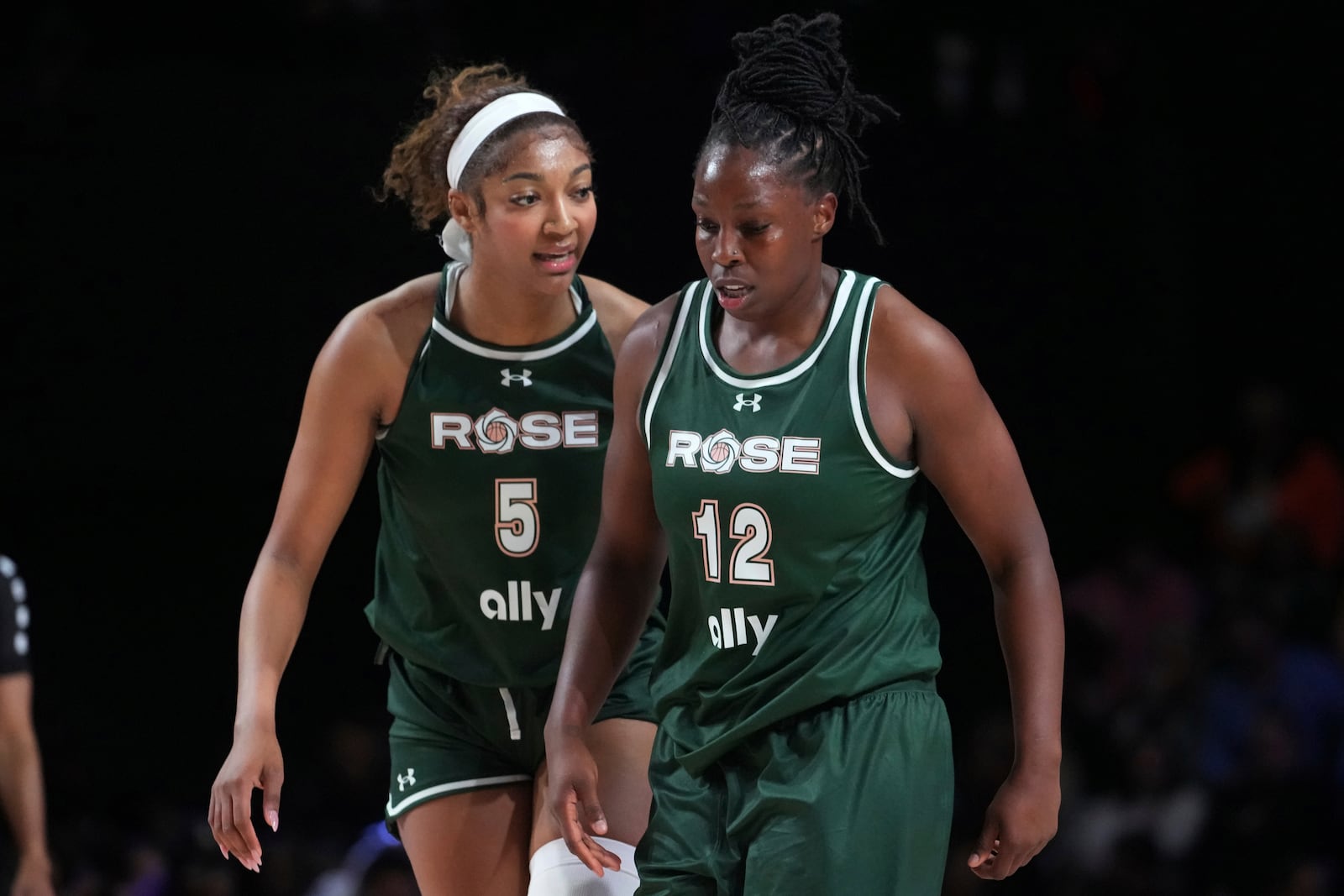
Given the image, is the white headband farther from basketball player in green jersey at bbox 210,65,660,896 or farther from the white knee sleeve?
the white knee sleeve

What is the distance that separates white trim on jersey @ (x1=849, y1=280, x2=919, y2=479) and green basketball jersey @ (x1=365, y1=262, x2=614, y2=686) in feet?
2.47

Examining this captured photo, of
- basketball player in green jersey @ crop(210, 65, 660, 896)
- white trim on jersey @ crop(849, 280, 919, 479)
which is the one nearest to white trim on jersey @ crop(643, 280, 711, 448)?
white trim on jersey @ crop(849, 280, 919, 479)

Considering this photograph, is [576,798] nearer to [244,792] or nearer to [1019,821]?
[244,792]

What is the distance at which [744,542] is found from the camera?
2635 mm

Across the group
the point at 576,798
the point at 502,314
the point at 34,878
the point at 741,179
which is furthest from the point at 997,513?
the point at 34,878

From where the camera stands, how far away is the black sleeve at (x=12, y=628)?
434 cm

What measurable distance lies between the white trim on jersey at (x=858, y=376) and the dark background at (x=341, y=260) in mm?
3904

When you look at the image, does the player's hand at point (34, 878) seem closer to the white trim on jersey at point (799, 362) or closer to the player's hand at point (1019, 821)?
the white trim on jersey at point (799, 362)

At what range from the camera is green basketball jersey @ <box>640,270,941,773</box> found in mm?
2605

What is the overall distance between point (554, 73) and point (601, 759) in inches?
163

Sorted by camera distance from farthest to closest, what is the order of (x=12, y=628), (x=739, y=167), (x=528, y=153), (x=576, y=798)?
(x=12, y=628)
(x=528, y=153)
(x=576, y=798)
(x=739, y=167)

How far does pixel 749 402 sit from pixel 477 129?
923mm

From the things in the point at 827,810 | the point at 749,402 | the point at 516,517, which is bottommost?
the point at 827,810

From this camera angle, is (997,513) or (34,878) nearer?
(997,513)
